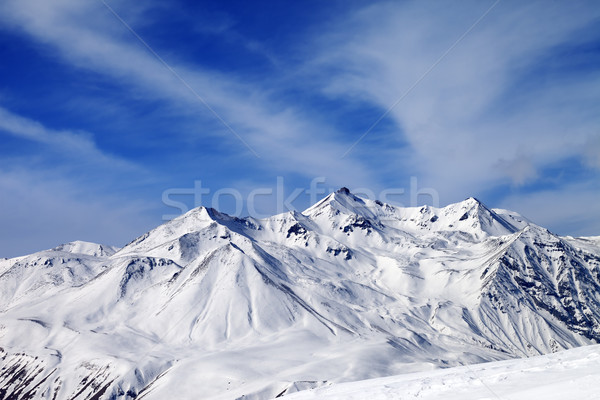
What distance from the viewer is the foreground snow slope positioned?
1008 inches

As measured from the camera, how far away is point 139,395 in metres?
169

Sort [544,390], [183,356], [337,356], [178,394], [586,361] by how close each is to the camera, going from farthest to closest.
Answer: [183,356]
[337,356]
[178,394]
[586,361]
[544,390]

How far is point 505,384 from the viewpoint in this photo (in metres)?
29.3

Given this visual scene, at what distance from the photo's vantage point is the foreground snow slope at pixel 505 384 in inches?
1008

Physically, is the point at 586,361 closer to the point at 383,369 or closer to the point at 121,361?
the point at 383,369

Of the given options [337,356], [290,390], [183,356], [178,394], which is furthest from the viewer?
[183,356]

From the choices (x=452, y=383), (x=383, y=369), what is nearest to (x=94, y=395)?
(x=383, y=369)

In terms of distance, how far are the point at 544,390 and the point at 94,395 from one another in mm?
178924

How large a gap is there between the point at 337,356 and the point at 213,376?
1768 inches

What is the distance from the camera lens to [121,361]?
626 feet

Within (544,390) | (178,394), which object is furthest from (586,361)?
(178,394)

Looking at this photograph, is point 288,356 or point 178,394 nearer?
point 178,394

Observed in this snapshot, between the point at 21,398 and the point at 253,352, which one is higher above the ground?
the point at 253,352

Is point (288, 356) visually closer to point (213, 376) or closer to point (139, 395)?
point (213, 376)
